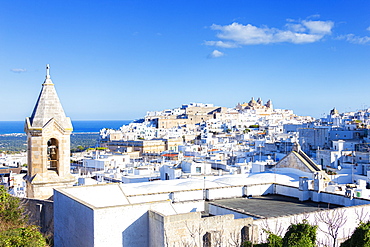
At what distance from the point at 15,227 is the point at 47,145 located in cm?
300

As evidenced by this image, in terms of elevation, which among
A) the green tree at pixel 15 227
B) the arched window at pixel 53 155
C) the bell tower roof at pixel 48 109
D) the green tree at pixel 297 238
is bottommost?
the green tree at pixel 15 227

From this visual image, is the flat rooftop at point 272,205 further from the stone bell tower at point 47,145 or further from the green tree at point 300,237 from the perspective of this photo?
the stone bell tower at point 47,145

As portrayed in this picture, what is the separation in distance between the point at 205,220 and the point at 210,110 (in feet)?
424

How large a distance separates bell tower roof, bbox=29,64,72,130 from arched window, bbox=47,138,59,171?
68 centimetres

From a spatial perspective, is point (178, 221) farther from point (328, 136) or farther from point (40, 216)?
point (328, 136)

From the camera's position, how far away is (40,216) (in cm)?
1269

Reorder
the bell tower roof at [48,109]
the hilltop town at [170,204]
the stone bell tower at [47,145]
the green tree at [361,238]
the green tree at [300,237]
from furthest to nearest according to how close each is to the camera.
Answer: the bell tower roof at [48,109], the stone bell tower at [47,145], the hilltop town at [170,204], the green tree at [300,237], the green tree at [361,238]

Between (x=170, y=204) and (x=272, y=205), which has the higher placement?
(x=170, y=204)

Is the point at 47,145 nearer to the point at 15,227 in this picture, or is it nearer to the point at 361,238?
the point at 15,227

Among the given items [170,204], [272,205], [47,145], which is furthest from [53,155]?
[272,205]

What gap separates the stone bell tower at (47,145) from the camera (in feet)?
42.4

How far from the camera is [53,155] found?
13.6m

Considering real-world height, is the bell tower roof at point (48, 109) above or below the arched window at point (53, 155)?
above

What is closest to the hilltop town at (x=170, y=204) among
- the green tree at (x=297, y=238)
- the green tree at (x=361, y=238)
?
the green tree at (x=297, y=238)
